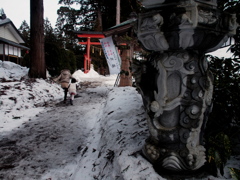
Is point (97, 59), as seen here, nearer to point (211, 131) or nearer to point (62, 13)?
point (62, 13)

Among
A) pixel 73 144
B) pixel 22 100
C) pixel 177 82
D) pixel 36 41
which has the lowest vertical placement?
pixel 73 144

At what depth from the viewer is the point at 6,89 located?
6738mm

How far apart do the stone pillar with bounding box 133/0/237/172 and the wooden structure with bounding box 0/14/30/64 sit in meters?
22.7

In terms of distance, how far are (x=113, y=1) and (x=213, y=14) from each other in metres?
23.5

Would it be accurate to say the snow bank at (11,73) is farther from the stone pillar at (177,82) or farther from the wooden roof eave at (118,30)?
the stone pillar at (177,82)

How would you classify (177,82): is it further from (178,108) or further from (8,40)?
(8,40)

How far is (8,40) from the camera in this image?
21.7 meters

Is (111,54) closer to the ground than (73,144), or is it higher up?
higher up

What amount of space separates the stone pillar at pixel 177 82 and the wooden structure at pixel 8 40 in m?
22.7

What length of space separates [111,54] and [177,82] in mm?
7673

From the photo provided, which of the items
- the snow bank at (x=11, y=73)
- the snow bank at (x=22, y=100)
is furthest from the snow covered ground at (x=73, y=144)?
the snow bank at (x=11, y=73)

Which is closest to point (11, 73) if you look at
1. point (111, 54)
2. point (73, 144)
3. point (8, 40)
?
point (111, 54)

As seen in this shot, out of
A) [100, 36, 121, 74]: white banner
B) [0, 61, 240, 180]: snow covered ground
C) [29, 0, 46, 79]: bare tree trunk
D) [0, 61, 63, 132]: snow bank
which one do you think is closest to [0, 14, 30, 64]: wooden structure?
[29, 0, 46, 79]: bare tree trunk

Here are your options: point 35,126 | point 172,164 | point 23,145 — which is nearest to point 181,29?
point 172,164
